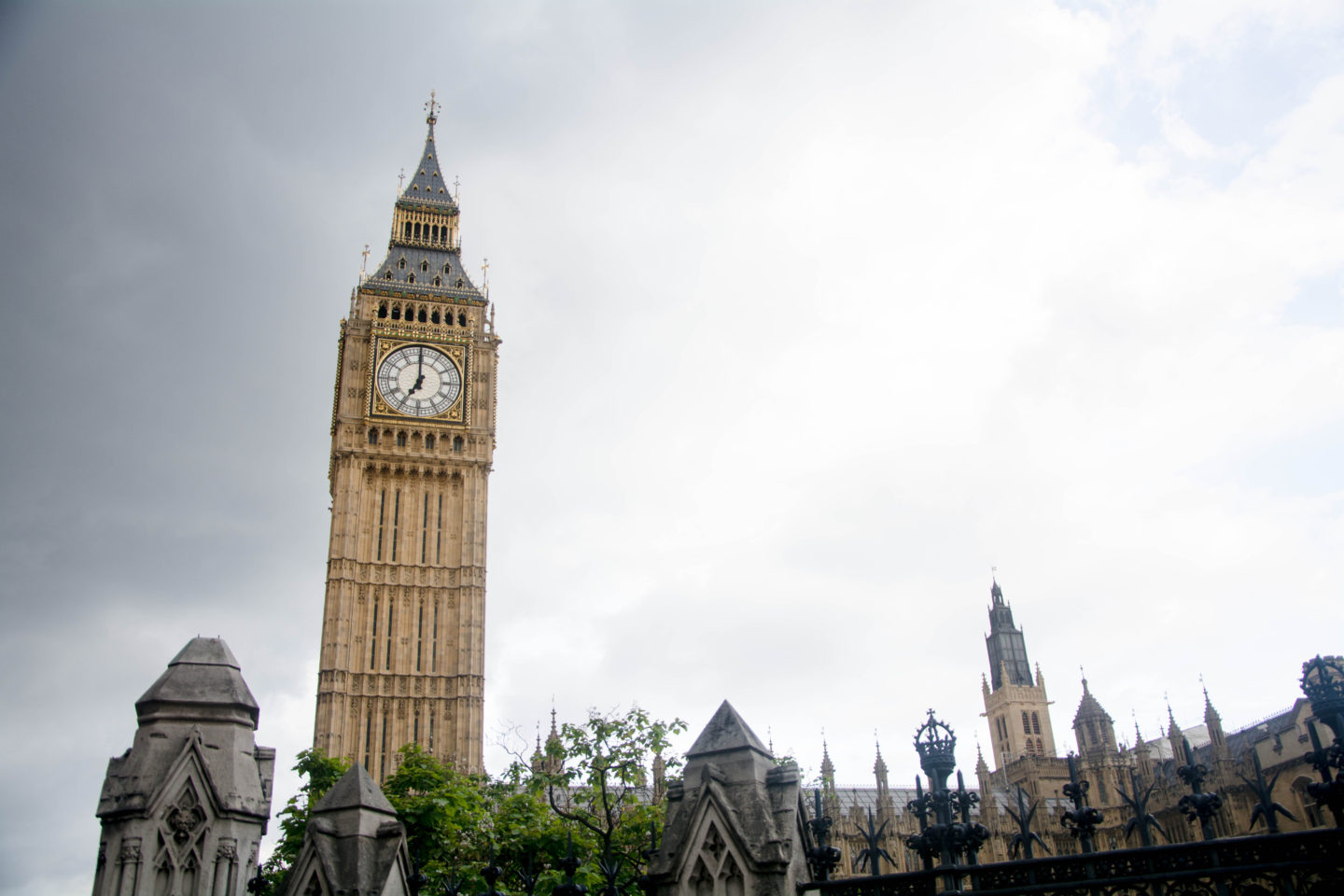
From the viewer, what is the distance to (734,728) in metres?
7.06

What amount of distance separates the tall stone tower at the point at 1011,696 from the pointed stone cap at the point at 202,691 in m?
99.3

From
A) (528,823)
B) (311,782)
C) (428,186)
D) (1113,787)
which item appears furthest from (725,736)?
(428,186)

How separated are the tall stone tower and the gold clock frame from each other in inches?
2664

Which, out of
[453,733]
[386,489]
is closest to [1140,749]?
[453,733]

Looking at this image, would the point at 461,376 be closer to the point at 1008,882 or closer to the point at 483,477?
the point at 483,477

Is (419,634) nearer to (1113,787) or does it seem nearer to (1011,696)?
(1113,787)

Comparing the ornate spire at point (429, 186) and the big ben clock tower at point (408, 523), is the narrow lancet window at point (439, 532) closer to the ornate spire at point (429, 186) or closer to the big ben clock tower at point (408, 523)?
the big ben clock tower at point (408, 523)

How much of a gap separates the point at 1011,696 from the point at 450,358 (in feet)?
235

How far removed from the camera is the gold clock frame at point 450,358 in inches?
2051

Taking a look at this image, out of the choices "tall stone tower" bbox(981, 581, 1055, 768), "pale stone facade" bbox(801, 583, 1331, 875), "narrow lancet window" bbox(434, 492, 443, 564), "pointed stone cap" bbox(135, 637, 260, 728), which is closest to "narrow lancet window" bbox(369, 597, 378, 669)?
"narrow lancet window" bbox(434, 492, 443, 564)

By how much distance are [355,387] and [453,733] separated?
17.5 meters

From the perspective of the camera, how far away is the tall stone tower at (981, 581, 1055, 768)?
331 ft

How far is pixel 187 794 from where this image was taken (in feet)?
23.8

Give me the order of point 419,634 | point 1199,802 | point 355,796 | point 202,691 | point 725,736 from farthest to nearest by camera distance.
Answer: point 419,634
point 202,691
point 355,796
point 725,736
point 1199,802
